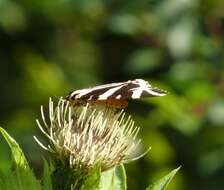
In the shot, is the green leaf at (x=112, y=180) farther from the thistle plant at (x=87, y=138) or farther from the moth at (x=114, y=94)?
the moth at (x=114, y=94)

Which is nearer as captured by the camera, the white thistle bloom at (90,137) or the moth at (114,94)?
the moth at (114,94)

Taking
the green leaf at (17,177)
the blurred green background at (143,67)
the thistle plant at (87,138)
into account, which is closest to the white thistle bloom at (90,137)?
the thistle plant at (87,138)

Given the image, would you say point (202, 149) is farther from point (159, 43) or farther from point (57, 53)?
point (57, 53)

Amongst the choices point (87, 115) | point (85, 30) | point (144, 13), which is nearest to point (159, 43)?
point (144, 13)

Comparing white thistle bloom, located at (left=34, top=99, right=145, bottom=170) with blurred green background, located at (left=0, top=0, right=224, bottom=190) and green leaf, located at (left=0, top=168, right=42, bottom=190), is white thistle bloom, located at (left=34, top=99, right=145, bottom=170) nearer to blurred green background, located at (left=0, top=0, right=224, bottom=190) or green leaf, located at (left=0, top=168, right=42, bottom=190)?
green leaf, located at (left=0, top=168, right=42, bottom=190)

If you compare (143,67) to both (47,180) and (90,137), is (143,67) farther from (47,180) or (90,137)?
(47,180)

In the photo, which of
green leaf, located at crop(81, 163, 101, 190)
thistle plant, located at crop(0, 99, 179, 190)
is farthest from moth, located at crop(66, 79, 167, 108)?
green leaf, located at crop(81, 163, 101, 190)

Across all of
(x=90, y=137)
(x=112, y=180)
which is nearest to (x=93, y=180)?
(x=112, y=180)
